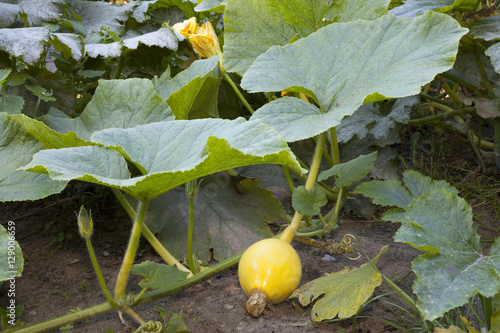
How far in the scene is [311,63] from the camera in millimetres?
1441

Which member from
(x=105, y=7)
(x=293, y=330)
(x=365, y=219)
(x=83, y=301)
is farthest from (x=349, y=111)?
(x=105, y=7)

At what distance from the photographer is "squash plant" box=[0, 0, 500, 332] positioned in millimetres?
1068

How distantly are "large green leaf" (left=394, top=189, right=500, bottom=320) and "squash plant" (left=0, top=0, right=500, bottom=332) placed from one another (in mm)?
191

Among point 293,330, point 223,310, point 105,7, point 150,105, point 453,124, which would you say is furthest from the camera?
point 105,7

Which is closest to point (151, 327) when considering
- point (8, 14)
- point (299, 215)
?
point (299, 215)

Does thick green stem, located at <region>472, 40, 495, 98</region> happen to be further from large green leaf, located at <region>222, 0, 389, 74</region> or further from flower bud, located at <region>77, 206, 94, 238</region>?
flower bud, located at <region>77, 206, 94, 238</region>

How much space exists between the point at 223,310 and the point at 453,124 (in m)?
1.50

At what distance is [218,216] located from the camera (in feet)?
5.47

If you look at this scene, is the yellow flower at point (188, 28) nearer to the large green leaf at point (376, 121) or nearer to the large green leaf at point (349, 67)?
the large green leaf at point (349, 67)

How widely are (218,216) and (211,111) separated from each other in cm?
42

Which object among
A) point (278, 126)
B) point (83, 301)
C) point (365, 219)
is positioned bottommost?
point (365, 219)

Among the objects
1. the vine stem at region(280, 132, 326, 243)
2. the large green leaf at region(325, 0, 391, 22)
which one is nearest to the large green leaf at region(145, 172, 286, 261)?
the vine stem at region(280, 132, 326, 243)

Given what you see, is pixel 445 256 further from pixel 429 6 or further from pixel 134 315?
pixel 429 6

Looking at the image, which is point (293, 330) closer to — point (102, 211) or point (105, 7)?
point (102, 211)
